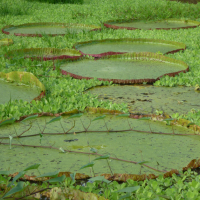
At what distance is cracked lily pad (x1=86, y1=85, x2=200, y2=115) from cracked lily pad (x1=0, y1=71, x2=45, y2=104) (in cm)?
40

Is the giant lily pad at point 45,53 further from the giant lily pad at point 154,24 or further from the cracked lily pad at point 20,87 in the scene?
the giant lily pad at point 154,24

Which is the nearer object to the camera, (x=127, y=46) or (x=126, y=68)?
(x=126, y=68)

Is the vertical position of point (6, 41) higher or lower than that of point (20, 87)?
higher

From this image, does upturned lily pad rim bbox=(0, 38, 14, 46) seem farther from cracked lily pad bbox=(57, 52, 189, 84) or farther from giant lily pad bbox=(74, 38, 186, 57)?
cracked lily pad bbox=(57, 52, 189, 84)

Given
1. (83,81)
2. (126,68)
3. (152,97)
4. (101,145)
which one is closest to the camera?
(101,145)

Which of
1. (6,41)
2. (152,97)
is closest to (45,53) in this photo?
(6,41)

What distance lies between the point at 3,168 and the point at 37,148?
220 mm

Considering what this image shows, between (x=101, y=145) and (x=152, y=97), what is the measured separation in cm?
102

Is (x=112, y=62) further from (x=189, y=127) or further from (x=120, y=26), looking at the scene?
(x=120, y=26)

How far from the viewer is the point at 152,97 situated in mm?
2654

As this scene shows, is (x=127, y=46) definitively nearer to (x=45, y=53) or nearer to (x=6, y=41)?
(x=45, y=53)

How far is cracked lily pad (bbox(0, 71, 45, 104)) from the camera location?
259 centimetres

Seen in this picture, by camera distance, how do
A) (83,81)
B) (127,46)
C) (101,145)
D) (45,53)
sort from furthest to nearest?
1. (127,46)
2. (45,53)
3. (83,81)
4. (101,145)

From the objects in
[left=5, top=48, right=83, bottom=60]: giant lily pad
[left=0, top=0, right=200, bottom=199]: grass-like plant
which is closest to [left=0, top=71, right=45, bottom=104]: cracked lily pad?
[left=0, top=0, right=200, bottom=199]: grass-like plant
